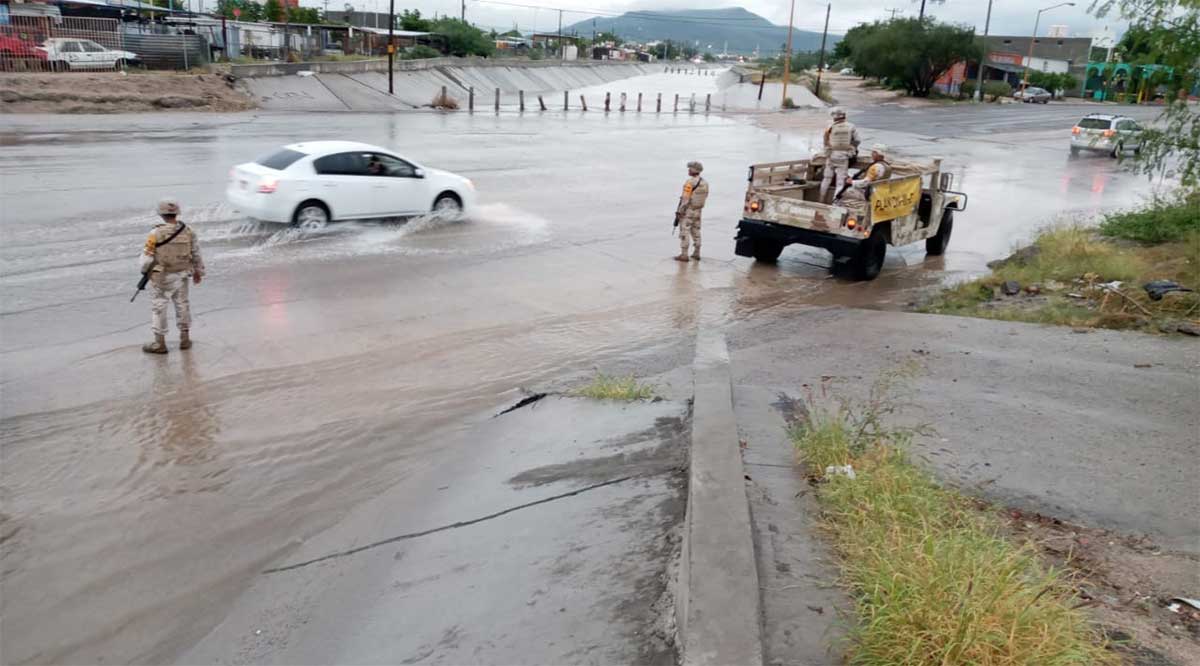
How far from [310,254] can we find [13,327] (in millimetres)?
4369

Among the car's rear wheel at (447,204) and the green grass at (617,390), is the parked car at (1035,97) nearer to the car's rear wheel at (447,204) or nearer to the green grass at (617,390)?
the car's rear wheel at (447,204)

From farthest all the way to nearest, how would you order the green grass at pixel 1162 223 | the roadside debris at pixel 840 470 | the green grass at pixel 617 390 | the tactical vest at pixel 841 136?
the green grass at pixel 1162 223 < the tactical vest at pixel 841 136 < the green grass at pixel 617 390 < the roadside debris at pixel 840 470

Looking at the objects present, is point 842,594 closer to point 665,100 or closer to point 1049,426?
point 1049,426

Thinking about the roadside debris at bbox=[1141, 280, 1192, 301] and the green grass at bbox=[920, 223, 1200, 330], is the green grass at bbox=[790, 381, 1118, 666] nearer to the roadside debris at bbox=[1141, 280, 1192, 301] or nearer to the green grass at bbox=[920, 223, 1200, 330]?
the green grass at bbox=[920, 223, 1200, 330]

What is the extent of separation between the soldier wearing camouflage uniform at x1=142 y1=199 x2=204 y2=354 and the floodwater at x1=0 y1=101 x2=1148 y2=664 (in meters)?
0.29

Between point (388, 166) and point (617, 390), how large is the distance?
8987 mm

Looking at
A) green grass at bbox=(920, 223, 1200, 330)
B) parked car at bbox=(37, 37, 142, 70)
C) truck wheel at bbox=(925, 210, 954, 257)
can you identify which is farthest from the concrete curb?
parked car at bbox=(37, 37, 142, 70)

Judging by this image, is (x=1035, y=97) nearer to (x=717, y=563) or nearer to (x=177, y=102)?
(x=177, y=102)

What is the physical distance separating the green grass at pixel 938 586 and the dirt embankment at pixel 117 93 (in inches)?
1295

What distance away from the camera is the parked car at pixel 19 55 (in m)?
33.8

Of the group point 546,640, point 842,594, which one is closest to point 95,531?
point 546,640

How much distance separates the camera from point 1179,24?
1330 centimetres

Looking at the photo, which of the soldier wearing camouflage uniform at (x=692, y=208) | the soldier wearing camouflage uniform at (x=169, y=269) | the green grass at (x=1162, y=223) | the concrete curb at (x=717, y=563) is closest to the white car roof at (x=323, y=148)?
the soldier wearing camouflage uniform at (x=692, y=208)

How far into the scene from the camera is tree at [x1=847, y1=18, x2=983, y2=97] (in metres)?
74.1
